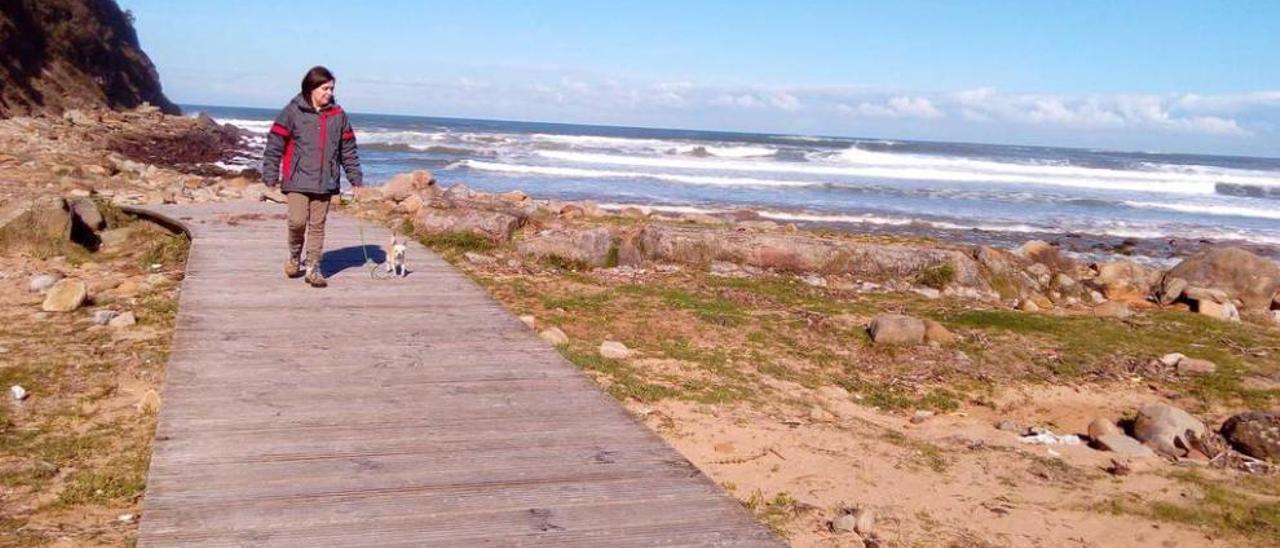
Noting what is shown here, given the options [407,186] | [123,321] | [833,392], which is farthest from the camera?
[407,186]

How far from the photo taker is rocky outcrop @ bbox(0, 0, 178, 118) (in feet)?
111

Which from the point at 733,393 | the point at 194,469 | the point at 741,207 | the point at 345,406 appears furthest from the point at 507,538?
the point at 741,207

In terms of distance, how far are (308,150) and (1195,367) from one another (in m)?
7.63

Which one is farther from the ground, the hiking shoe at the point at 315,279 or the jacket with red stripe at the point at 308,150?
the jacket with red stripe at the point at 308,150

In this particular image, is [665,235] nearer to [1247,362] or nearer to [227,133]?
[1247,362]

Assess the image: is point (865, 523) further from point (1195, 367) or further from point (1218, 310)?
point (1218, 310)

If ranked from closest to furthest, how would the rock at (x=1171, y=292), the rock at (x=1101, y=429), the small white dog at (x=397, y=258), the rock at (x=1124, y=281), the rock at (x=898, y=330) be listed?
the rock at (x=1101, y=429), the small white dog at (x=397, y=258), the rock at (x=898, y=330), the rock at (x=1171, y=292), the rock at (x=1124, y=281)

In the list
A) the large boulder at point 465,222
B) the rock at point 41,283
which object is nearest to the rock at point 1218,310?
the large boulder at point 465,222

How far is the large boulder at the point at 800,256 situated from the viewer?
10.9m

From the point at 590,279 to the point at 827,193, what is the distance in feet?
73.5

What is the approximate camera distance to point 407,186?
14.7 m

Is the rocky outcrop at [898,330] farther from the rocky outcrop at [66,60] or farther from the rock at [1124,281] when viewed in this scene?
the rocky outcrop at [66,60]

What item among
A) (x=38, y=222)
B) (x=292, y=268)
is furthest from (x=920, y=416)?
(x=38, y=222)

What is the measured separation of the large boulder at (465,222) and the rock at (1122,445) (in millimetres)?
6916
